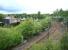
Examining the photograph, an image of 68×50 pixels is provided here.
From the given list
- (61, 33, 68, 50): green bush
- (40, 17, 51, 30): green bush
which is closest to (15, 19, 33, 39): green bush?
(40, 17, 51, 30): green bush

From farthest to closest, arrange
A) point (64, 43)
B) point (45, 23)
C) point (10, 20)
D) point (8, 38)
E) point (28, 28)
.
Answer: point (45, 23), point (10, 20), point (28, 28), point (8, 38), point (64, 43)

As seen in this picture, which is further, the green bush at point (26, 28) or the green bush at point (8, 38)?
the green bush at point (26, 28)

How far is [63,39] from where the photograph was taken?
5.38 metres

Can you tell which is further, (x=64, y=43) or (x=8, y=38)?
(x=8, y=38)

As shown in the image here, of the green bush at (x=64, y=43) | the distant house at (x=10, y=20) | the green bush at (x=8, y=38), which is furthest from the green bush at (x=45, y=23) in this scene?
the green bush at (x=64, y=43)

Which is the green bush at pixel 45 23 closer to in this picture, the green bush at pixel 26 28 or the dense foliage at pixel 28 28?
the dense foliage at pixel 28 28

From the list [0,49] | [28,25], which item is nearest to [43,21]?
[28,25]

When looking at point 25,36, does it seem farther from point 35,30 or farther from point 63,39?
point 63,39

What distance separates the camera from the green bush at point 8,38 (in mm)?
8656

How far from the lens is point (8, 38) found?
894cm

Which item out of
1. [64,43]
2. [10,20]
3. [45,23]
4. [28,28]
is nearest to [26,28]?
[28,28]

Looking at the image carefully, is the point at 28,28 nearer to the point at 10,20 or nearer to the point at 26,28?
the point at 26,28

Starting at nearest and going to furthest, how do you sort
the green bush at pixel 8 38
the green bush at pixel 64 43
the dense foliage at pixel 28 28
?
the green bush at pixel 64 43 → the green bush at pixel 8 38 → the dense foliage at pixel 28 28

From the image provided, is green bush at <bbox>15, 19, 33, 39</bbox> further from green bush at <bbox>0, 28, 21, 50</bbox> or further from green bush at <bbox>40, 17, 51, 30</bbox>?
green bush at <bbox>40, 17, 51, 30</bbox>
